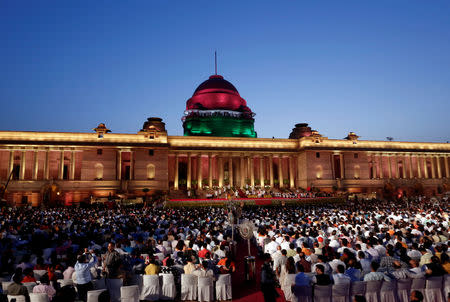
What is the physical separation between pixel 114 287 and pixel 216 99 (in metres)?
66.0

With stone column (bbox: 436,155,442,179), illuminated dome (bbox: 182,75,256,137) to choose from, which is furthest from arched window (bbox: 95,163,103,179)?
stone column (bbox: 436,155,442,179)

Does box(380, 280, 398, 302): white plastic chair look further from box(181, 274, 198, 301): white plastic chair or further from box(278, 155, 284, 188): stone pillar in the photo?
box(278, 155, 284, 188): stone pillar

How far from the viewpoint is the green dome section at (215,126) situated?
68938mm

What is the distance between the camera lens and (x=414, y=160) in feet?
230

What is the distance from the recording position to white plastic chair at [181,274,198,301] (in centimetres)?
972

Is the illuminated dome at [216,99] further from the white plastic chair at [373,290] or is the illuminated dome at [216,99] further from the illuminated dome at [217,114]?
the white plastic chair at [373,290]

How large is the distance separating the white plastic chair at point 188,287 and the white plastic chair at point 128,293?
1.64m

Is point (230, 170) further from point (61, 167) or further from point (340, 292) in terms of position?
point (340, 292)

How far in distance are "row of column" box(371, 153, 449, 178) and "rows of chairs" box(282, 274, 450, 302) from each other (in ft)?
204

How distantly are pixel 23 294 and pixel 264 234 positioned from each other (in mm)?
11225

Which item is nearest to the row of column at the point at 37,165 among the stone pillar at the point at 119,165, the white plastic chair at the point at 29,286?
the stone pillar at the point at 119,165

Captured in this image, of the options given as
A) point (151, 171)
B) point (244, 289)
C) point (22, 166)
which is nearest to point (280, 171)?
point (151, 171)

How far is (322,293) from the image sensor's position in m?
7.93

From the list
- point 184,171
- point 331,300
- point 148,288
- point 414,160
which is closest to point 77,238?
point 148,288
